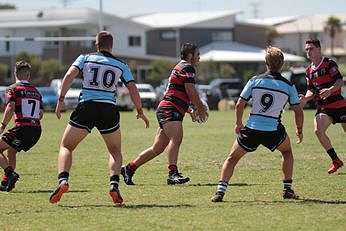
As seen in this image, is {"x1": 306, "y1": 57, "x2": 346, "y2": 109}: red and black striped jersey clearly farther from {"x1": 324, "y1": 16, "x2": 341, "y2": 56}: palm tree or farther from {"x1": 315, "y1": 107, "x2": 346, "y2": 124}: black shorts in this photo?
{"x1": 324, "y1": 16, "x2": 341, "y2": 56}: palm tree

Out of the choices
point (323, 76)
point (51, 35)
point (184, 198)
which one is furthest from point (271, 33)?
point (184, 198)

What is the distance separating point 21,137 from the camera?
40.5 ft

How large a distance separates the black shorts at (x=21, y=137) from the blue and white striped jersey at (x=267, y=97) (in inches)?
130

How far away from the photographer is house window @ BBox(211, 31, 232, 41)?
91.5 meters

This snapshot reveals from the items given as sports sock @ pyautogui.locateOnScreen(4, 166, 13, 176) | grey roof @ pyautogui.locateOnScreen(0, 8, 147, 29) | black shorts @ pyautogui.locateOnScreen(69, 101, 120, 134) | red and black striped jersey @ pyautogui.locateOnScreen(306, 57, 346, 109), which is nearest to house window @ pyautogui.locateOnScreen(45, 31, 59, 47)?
grey roof @ pyautogui.locateOnScreen(0, 8, 147, 29)

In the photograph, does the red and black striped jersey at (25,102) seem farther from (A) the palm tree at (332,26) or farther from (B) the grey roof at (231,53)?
(A) the palm tree at (332,26)

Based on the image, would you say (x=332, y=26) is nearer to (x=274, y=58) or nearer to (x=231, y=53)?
(x=231, y=53)

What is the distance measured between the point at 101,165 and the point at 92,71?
220 inches

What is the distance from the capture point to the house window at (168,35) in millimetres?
89125

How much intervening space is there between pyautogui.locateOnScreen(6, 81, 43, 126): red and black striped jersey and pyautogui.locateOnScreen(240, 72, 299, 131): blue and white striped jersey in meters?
3.29

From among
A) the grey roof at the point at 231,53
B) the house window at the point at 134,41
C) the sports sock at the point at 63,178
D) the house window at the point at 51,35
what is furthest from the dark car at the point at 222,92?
the sports sock at the point at 63,178

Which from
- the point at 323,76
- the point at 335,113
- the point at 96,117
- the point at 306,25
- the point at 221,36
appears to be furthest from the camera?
the point at 306,25

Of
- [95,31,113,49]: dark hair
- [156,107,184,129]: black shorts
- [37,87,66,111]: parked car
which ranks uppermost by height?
[95,31,113,49]: dark hair

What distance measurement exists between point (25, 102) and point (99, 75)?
2.15m
